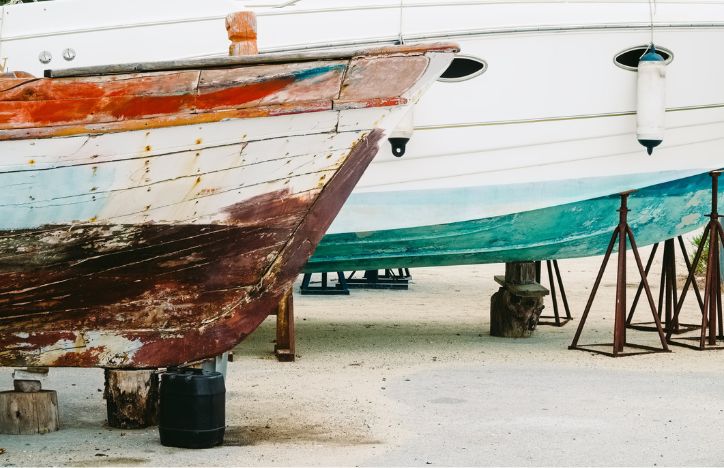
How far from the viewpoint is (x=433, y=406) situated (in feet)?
23.3

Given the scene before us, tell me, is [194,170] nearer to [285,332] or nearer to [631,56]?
[285,332]

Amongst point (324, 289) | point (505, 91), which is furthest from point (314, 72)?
point (324, 289)

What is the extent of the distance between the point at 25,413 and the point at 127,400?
0.58m

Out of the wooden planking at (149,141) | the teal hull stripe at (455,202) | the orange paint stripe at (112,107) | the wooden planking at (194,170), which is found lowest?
the teal hull stripe at (455,202)

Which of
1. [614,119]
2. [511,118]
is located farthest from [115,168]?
[614,119]

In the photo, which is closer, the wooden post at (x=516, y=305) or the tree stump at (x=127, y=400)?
the tree stump at (x=127, y=400)

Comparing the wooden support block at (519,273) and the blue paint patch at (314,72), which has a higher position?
the blue paint patch at (314,72)

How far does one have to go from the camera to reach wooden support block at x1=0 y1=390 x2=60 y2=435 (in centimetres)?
633

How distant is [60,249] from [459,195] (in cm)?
404

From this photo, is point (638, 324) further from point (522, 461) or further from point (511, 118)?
point (522, 461)

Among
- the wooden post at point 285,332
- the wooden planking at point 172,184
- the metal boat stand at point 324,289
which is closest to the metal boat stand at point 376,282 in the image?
the metal boat stand at point 324,289

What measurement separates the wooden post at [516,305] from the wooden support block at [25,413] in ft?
16.4

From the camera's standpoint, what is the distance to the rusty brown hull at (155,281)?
237 inches

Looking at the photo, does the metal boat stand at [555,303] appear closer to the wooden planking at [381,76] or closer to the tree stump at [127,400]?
the wooden planking at [381,76]
